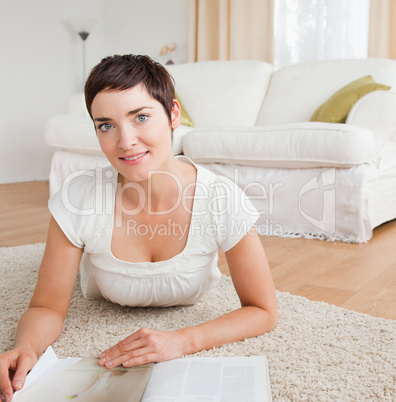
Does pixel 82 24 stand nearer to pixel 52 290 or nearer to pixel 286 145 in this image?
pixel 286 145

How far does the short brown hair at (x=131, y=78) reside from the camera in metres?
1.12

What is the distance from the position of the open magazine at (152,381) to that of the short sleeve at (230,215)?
0.95 feet

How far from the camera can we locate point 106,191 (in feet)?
4.25

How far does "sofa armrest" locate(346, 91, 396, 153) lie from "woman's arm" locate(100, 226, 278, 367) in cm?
158

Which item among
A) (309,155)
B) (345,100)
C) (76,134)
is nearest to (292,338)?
(309,155)

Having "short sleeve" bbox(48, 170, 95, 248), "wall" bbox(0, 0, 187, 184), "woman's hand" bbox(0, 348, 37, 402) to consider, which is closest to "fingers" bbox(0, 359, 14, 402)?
"woman's hand" bbox(0, 348, 37, 402)

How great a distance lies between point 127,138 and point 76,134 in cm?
213

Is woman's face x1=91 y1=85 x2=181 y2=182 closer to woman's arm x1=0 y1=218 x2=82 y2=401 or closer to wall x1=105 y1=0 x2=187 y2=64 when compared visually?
woman's arm x1=0 y1=218 x2=82 y2=401

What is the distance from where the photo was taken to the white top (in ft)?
4.03

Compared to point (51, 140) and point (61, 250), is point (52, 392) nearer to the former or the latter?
point (61, 250)

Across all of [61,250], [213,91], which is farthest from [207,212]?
[213,91]

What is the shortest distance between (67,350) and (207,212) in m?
0.46

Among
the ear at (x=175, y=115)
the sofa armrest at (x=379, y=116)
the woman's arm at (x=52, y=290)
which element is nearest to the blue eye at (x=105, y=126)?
the ear at (x=175, y=115)

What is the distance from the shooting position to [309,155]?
2438mm
